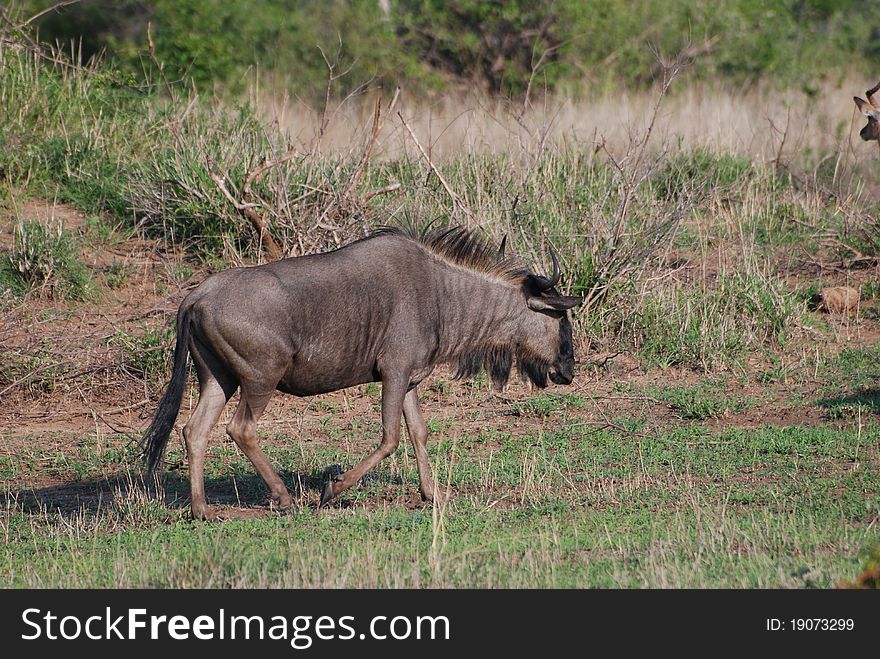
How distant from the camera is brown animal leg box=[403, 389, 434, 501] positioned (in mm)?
7109

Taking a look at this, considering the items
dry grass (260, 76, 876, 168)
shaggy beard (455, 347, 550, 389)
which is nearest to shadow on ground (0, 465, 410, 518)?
shaggy beard (455, 347, 550, 389)

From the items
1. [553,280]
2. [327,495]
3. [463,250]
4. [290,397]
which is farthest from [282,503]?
[290,397]

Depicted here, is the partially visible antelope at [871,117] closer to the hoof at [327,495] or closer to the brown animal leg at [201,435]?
the hoof at [327,495]

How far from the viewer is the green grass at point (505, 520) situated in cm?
523

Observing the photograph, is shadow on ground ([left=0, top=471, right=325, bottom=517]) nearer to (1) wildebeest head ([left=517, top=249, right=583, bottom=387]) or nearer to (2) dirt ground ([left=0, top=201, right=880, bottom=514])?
(2) dirt ground ([left=0, top=201, right=880, bottom=514])

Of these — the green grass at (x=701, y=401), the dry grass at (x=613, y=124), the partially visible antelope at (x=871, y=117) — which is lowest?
Result: the green grass at (x=701, y=401)

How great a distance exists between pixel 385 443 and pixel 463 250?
131 cm

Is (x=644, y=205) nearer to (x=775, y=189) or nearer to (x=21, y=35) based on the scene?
(x=775, y=189)

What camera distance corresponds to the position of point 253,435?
22.3 feet

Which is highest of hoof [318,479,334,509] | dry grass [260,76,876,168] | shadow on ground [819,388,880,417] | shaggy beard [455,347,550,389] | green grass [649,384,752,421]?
dry grass [260,76,876,168]

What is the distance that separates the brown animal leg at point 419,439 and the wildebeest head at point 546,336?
82cm

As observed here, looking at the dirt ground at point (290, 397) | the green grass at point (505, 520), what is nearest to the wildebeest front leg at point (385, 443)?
the green grass at point (505, 520)

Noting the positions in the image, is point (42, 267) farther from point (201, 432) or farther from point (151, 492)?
point (201, 432)
